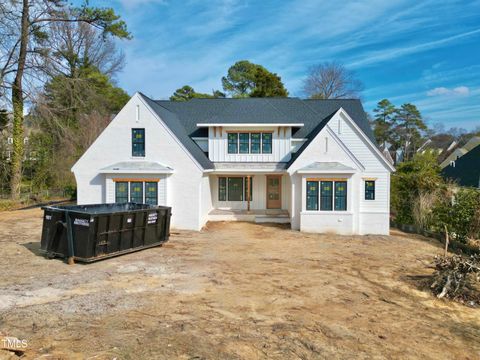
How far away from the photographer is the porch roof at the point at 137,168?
52.7ft

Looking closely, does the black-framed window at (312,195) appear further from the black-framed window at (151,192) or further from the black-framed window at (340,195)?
the black-framed window at (151,192)

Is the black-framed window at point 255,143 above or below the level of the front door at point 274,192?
above

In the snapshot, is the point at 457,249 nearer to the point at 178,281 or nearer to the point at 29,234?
the point at 178,281

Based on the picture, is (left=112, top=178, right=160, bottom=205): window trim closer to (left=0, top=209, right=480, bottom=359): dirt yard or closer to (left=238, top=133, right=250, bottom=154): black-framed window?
(left=0, top=209, right=480, bottom=359): dirt yard

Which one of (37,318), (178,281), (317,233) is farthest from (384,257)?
(37,318)

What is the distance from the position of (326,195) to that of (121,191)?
10087 mm

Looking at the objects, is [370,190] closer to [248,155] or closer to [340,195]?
[340,195]

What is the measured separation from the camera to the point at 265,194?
816 inches

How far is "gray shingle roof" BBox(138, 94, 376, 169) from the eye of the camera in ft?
64.1

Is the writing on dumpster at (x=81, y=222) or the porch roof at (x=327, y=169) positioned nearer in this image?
the writing on dumpster at (x=81, y=222)

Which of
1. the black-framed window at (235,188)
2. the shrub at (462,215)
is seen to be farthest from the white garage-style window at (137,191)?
the shrub at (462,215)

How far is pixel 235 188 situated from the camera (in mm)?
20781

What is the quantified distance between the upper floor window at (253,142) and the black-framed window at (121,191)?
6.30 m

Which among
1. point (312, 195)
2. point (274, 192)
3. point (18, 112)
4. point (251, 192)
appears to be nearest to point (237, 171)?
point (251, 192)
